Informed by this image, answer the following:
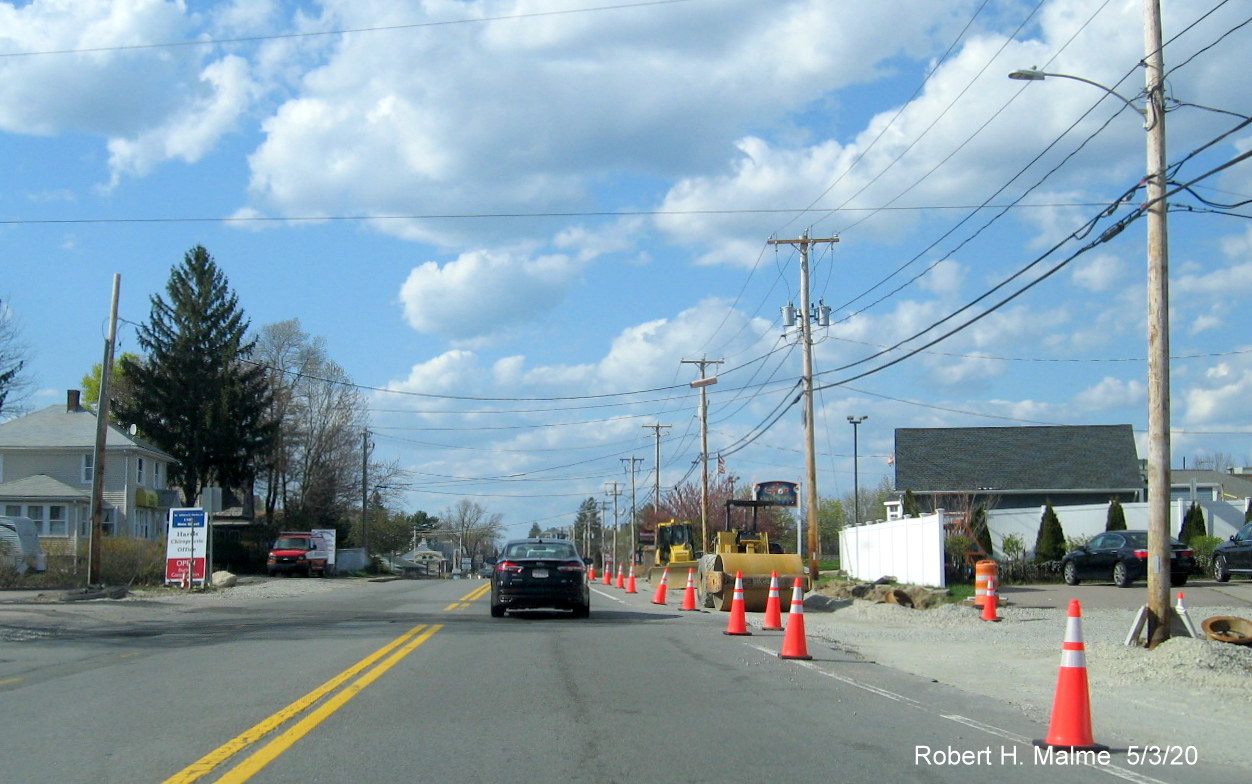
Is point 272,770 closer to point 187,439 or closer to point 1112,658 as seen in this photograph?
point 1112,658

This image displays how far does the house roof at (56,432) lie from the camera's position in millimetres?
49844

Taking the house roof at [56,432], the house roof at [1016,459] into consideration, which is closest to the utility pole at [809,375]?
the house roof at [1016,459]

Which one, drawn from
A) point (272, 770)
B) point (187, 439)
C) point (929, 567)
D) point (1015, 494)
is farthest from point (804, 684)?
point (187, 439)

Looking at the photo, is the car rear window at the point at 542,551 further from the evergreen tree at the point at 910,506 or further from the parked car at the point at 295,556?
the parked car at the point at 295,556

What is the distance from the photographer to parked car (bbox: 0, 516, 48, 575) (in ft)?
91.8

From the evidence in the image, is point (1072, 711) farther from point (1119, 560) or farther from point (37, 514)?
point (37, 514)

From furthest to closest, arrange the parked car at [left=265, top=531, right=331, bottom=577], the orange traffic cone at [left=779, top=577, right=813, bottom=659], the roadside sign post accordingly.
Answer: the parked car at [left=265, top=531, right=331, bottom=577], the roadside sign post, the orange traffic cone at [left=779, top=577, right=813, bottom=659]

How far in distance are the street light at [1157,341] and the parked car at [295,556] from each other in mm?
41880

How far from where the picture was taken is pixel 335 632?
16594mm

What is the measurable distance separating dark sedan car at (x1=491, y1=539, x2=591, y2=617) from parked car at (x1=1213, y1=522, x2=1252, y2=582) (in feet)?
54.2

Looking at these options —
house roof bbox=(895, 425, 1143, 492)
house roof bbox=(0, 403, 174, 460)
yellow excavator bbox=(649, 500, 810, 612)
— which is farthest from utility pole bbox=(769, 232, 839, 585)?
house roof bbox=(0, 403, 174, 460)

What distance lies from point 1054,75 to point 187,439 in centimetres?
5302

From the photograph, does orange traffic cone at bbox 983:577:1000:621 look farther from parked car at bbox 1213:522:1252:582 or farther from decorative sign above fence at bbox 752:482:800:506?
decorative sign above fence at bbox 752:482:800:506

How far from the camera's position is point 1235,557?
2633 cm
